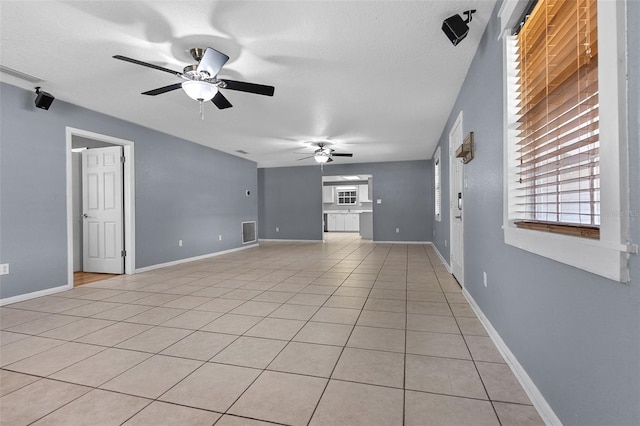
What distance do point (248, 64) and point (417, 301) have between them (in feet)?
9.38

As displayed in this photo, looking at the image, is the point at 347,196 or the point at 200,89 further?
the point at 347,196

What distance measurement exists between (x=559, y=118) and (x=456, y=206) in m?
2.87

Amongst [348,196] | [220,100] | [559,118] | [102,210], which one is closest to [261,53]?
[220,100]

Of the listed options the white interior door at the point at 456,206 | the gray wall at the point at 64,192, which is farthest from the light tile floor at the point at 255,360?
the gray wall at the point at 64,192

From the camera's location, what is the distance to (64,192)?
3854 millimetres

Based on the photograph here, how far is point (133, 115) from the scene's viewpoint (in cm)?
443

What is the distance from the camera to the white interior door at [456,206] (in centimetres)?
366

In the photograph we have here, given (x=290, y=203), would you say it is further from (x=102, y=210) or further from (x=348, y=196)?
(x=102, y=210)

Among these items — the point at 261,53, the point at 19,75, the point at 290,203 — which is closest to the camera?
the point at 261,53

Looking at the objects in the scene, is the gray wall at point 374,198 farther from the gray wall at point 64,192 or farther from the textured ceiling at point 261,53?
the textured ceiling at point 261,53

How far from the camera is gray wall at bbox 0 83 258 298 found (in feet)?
11.0

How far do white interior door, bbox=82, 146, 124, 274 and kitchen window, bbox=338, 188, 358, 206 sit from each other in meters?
9.37

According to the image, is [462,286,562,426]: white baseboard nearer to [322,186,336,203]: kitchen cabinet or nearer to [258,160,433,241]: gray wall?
[258,160,433,241]: gray wall

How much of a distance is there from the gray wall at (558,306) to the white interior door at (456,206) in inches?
40.9
